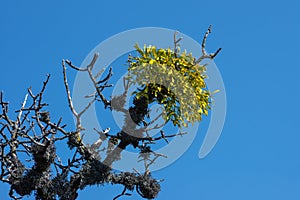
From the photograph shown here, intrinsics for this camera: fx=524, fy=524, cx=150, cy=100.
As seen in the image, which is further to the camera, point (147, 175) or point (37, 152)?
point (147, 175)

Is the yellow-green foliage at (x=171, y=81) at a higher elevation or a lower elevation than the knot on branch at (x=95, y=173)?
higher

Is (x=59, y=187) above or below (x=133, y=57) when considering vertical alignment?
below

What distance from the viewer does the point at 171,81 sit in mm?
6043

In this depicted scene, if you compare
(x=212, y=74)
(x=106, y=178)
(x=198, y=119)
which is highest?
(x=212, y=74)

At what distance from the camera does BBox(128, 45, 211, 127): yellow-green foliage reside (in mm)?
6078

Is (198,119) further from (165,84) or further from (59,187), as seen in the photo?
(59,187)

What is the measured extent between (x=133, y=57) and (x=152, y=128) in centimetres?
89

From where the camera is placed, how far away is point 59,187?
20.2 feet

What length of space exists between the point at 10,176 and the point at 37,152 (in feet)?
1.86

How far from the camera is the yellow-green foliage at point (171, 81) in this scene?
6078mm

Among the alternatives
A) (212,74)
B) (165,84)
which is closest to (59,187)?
(165,84)

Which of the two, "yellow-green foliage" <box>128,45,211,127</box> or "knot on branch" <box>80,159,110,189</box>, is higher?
"yellow-green foliage" <box>128,45,211,127</box>

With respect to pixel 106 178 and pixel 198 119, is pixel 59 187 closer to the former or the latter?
pixel 106 178

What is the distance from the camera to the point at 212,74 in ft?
21.2
